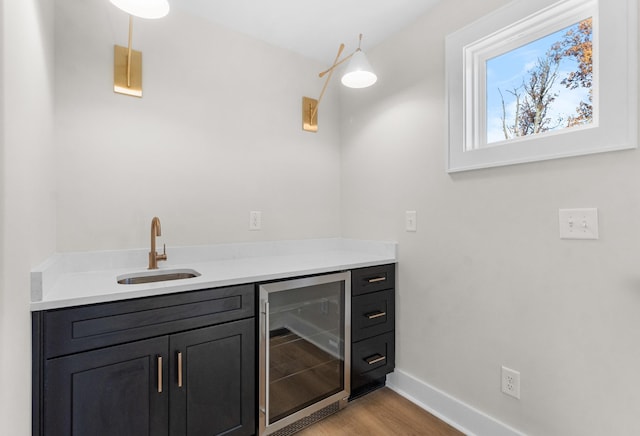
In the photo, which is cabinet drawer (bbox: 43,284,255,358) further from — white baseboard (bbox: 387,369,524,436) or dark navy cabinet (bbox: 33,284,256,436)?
white baseboard (bbox: 387,369,524,436)

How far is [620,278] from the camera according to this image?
3.78 feet

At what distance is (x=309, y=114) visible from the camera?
235cm

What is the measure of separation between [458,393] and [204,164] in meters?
1.99

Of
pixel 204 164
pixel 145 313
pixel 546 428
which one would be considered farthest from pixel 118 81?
pixel 546 428

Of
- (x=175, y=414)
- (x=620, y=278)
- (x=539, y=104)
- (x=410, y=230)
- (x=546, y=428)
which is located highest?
(x=539, y=104)

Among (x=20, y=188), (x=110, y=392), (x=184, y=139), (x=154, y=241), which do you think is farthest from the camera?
(x=184, y=139)

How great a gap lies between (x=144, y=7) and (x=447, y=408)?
249 centimetres

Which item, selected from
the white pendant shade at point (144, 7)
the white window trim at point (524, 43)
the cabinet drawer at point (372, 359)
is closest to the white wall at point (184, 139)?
the white pendant shade at point (144, 7)

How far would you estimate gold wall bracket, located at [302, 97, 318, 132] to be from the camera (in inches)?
91.8

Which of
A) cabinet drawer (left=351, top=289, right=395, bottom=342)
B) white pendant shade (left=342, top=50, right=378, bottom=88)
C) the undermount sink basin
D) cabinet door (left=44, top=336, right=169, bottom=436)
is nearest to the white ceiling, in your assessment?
white pendant shade (left=342, top=50, right=378, bottom=88)

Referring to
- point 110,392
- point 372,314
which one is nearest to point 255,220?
point 372,314

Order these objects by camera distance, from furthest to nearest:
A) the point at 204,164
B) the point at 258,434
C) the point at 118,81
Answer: the point at 204,164
the point at 118,81
the point at 258,434

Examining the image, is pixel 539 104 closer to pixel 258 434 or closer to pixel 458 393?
pixel 458 393

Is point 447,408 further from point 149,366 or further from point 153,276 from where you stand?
point 153,276
